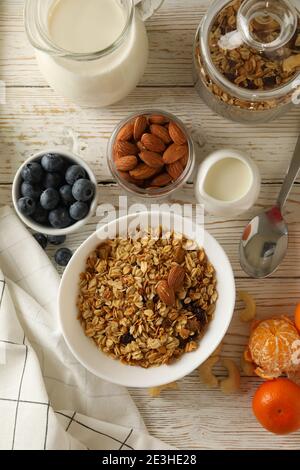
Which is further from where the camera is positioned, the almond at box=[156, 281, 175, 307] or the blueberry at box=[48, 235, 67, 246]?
the blueberry at box=[48, 235, 67, 246]

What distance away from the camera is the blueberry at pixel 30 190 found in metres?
1.09

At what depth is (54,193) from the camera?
1083 mm

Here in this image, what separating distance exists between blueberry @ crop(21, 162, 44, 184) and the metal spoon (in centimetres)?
38

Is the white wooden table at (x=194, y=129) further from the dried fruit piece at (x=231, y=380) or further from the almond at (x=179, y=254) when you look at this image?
the almond at (x=179, y=254)

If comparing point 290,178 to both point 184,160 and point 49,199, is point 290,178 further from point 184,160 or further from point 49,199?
point 49,199

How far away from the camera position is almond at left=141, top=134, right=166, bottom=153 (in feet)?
3.61

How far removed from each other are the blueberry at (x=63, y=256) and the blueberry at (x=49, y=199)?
0.34ft

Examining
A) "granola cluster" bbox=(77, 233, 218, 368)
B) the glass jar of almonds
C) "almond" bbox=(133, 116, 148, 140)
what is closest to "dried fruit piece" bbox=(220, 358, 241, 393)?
"granola cluster" bbox=(77, 233, 218, 368)

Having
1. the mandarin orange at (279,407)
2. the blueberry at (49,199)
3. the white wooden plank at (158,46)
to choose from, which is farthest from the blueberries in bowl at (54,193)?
the mandarin orange at (279,407)

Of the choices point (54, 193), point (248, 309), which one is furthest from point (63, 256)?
point (248, 309)

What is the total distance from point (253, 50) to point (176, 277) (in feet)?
1.26

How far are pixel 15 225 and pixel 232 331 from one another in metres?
0.44

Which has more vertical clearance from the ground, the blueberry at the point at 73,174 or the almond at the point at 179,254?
the blueberry at the point at 73,174

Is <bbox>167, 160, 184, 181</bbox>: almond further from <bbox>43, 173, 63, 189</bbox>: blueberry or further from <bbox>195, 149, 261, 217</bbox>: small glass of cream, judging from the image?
<bbox>43, 173, 63, 189</bbox>: blueberry
